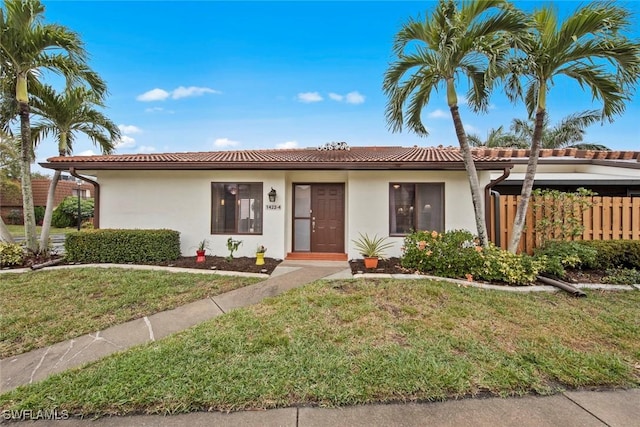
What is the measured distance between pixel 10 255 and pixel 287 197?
23.4ft

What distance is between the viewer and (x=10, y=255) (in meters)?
6.90

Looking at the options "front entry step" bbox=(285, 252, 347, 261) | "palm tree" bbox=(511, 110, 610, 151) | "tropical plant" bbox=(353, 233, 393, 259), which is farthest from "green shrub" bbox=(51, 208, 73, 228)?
"palm tree" bbox=(511, 110, 610, 151)

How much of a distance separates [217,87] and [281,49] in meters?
3.48

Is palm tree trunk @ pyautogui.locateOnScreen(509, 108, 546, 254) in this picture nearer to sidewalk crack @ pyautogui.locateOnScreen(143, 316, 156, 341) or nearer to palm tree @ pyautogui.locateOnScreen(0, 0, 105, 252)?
sidewalk crack @ pyautogui.locateOnScreen(143, 316, 156, 341)

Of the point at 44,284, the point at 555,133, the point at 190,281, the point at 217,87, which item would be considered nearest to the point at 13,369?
the point at 190,281

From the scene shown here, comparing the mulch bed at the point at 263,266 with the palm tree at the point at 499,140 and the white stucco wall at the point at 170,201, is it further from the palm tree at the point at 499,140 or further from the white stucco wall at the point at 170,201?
the palm tree at the point at 499,140

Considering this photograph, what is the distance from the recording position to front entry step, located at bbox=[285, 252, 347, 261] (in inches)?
318

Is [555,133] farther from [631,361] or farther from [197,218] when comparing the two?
[197,218]

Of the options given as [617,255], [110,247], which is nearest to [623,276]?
[617,255]

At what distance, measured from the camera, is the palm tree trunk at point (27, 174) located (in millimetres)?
7113

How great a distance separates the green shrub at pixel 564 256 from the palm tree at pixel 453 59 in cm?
135

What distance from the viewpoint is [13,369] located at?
2.97 m

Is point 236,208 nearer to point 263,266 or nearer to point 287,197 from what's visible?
point 287,197

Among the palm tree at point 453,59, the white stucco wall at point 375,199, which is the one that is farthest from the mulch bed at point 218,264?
the palm tree at point 453,59
